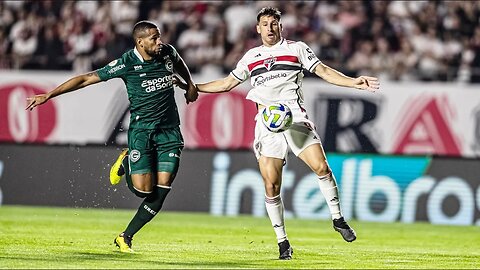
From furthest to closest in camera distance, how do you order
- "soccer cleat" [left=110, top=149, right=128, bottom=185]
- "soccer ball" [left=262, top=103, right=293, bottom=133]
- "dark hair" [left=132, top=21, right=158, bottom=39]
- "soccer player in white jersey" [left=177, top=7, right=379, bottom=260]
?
1. "soccer cleat" [left=110, top=149, right=128, bottom=185]
2. "dark hair" [left=132, top=21, right=158, bottom=39]
3. "soccer player in white jersey" [left=177, top=7, right=379, bottom=260]
4. "soccer ball" [left=262, top=103, right=293, bottom=133]

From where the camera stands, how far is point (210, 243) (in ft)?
45.2

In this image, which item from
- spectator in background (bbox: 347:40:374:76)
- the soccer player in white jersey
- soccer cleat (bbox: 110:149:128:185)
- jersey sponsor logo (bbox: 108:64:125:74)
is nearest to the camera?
the soccer player in white jersey

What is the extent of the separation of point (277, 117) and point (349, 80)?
77 cm

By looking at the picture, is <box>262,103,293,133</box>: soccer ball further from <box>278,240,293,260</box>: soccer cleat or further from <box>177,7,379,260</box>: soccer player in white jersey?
<box>278,240,293,260</box>: soccer cleat

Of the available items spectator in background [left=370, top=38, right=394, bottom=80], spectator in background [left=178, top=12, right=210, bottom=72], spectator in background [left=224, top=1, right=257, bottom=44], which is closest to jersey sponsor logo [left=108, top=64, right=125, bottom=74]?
spectator in background [left=178, top=12, right=210, bottom=72]

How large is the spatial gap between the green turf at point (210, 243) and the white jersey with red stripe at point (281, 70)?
1.61 m

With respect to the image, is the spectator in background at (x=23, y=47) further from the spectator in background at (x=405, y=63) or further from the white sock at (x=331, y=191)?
the white sock at (x=331, y=191)

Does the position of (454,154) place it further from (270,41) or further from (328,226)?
(270,41)

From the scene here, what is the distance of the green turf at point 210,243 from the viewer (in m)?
11.2

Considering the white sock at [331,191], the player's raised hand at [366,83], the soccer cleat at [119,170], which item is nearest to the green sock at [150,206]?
the soccer cleat at [119,170]

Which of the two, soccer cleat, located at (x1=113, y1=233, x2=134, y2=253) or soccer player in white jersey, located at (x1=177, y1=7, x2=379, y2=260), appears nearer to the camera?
soccer player in white jersey, located at (x1=177, y1=7, x2=379, y2=260)

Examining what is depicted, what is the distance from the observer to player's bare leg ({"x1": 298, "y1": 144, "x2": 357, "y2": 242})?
38.0 feet

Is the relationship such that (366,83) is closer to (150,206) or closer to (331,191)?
(331,191)

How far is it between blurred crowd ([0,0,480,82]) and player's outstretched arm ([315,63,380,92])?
9014 millimetres
